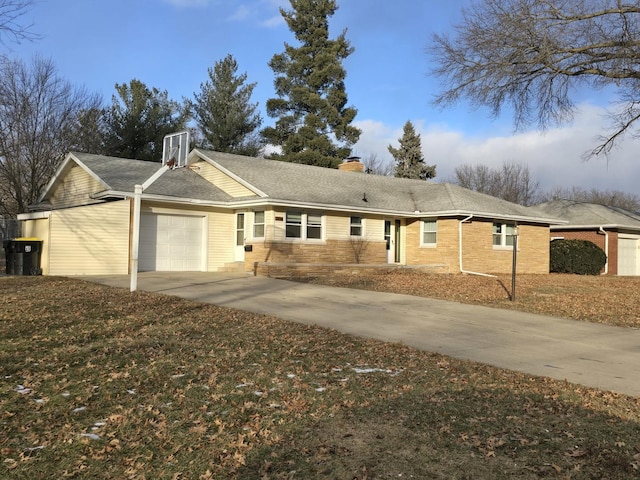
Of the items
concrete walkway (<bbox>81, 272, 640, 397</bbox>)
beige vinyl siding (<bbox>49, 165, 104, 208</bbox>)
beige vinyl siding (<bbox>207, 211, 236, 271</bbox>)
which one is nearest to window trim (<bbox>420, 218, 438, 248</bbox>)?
beige vinyl siding (<bbox>207, 211, 236, 271</bbox>)

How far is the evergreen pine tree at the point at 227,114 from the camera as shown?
41.4 metres

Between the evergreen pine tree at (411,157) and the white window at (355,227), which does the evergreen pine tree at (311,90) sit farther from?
the white window at (355,227)

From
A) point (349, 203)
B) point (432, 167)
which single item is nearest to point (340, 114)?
point (432, 167)

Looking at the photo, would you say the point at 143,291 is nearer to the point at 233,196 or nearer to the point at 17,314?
the point at 17,314

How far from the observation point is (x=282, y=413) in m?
4.94

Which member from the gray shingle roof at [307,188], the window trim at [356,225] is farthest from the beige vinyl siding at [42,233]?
the window trim at [356,225]

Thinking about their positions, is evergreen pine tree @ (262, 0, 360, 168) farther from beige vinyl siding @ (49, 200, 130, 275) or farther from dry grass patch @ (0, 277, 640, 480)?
dry grass patch @ (0, 277, 640, 480)

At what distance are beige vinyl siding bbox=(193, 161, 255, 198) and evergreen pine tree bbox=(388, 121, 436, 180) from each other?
27682mm

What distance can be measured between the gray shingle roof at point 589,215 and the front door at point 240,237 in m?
16.4

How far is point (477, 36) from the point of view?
57.6 feet

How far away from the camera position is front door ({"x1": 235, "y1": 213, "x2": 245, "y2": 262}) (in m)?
21.1

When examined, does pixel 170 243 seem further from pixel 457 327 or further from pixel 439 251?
pixel 457 327

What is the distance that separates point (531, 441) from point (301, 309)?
756 centimetres

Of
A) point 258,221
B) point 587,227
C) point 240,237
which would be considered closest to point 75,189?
point 240,237
